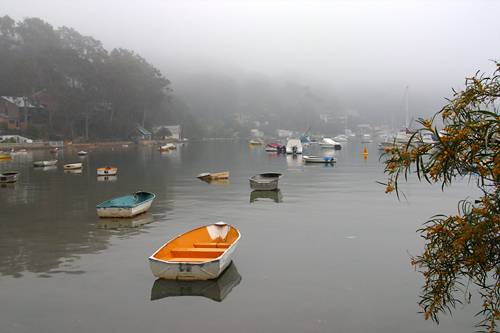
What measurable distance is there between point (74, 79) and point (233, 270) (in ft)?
394

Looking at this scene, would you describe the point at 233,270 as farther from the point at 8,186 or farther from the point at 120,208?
the point at 8,186

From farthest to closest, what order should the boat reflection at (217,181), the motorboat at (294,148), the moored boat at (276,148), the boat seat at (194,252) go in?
the moored boat at (276,148), the motorboat at (294,148), the boat reflection at (217,181), the boat seat at (194,252)

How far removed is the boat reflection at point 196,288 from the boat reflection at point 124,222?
10.1m

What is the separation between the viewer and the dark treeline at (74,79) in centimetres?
11488

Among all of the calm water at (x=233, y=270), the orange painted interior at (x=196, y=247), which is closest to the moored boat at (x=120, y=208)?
the calm water at (x=233, y=270)

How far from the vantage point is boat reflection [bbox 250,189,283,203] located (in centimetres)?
3488

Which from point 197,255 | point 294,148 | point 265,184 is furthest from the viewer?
point 294,148

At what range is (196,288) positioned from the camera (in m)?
14.7

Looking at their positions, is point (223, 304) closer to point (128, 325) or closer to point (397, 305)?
point (128, 325)

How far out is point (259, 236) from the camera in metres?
22.1

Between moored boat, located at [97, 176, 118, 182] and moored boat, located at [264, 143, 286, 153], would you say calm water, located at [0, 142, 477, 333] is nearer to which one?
moored boat, located at [97, 176, 118, 182]

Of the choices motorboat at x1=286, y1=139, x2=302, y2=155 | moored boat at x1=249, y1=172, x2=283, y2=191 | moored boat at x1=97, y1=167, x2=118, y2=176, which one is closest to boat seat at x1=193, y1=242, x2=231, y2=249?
moored boat at x1=249, y1=172, x2=283, y2=191

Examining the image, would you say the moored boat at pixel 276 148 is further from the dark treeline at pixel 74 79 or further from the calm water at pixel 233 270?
the calm water at pixel 233 270

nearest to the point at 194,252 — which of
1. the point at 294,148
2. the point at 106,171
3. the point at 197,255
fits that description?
the point at 197,255
